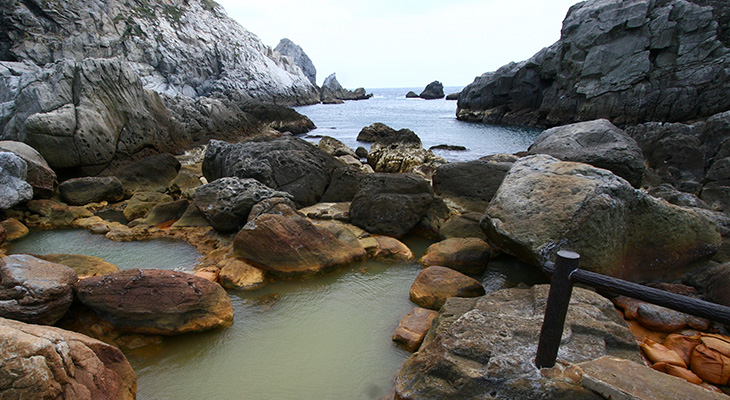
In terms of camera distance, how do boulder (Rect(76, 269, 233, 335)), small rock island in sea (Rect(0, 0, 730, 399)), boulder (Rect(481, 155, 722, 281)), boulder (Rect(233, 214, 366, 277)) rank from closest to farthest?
small rock island in sea (Rect(0, 0, 730, 399)) < boulder (Rect(76, 269, 233, 335)) < boulder (Rect(481, 155, 722, 281)) < boulder (Rect(233, 214, 366, 277))

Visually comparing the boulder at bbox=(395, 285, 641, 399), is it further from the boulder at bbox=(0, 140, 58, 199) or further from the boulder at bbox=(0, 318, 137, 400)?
the boulder at bbox=(0, 140, 58, 199)

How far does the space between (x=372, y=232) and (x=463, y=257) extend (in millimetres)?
2292

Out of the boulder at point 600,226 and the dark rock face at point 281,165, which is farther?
the dark rock face at point 281,165

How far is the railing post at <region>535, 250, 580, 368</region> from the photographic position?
2.63 m

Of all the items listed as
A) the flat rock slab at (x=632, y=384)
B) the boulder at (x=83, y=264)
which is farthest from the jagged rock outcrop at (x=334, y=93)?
the flat rock slab at (x=632, y=384)

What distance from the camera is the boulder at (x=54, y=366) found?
2.64 m

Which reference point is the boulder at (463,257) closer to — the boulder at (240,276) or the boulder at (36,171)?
the boulder at (240,276)

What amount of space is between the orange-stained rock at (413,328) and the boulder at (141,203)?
792cm

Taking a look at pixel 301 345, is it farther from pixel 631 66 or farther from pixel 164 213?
pixel 631 66

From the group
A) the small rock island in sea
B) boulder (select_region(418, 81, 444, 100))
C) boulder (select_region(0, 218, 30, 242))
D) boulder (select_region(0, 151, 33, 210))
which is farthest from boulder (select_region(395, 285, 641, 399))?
boulder (select_region(418, 81, 444, 100))

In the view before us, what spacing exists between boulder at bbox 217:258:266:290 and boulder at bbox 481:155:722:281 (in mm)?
3956

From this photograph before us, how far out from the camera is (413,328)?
4770 mm

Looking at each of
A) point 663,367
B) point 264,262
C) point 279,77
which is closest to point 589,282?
point 663,367

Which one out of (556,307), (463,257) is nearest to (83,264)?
(463,257)
